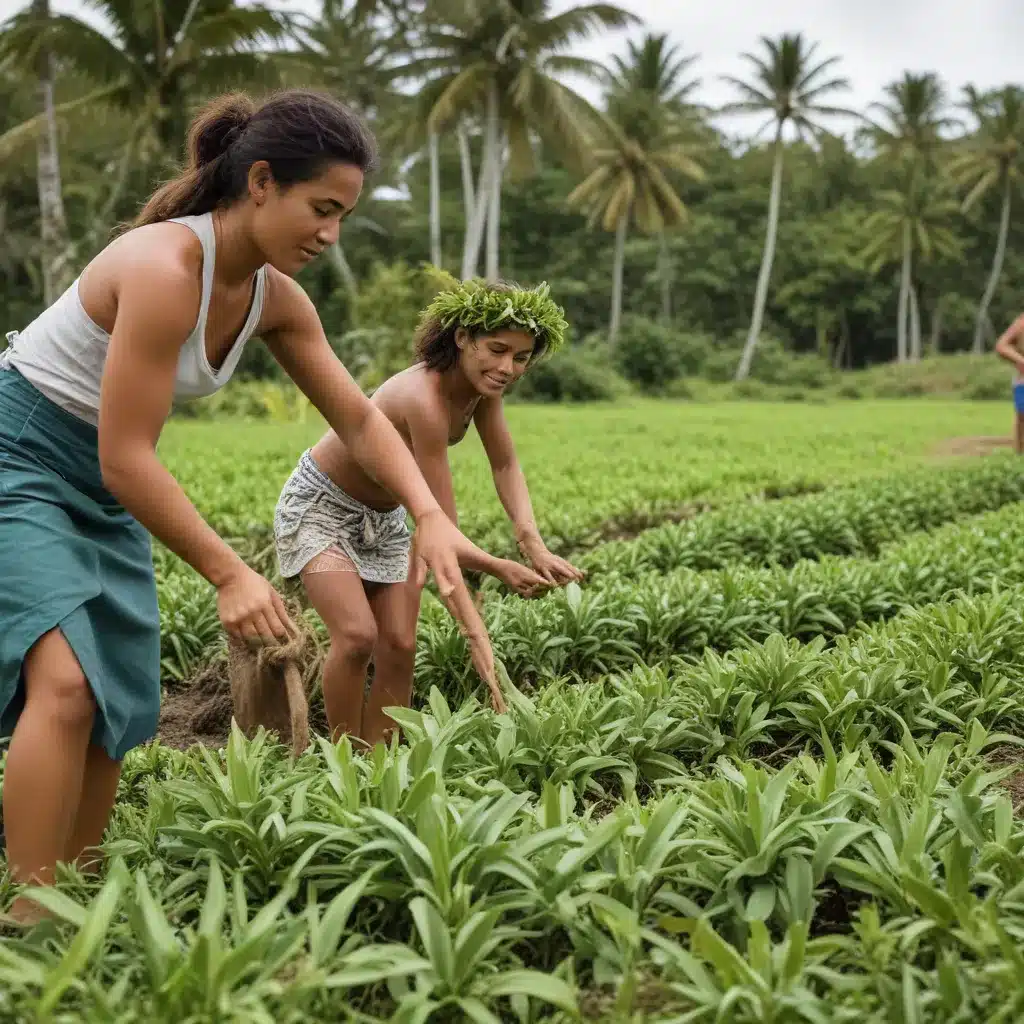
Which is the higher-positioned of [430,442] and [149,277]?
[149,277]

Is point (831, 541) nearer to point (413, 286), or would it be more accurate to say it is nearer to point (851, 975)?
point (851, 975)

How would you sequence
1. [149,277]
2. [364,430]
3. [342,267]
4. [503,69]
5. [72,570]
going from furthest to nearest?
[342,267]
[503,69]
[364,430]
[72,570]
[149,277]

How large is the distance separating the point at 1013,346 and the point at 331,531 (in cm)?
950

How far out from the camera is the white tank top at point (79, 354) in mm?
2311

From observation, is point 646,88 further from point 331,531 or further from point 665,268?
point 331,531

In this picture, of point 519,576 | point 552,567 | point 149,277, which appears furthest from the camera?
point 552,567

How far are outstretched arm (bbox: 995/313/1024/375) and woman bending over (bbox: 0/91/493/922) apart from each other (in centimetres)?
950

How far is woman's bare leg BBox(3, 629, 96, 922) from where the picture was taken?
219 centimetres

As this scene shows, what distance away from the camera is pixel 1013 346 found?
36.3 ft

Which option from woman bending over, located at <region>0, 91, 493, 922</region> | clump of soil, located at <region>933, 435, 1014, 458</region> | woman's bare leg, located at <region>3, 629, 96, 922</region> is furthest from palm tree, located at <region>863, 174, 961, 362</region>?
woman's bare leg, located at <region>3, 629, 96, 922</region>

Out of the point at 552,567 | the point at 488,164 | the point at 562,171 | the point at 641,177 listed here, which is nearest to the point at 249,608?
the point at 552,567

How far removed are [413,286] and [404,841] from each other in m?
23.4

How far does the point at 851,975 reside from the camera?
73.5 inches

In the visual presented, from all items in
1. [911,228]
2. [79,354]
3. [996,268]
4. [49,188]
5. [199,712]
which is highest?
A: [911,228]
